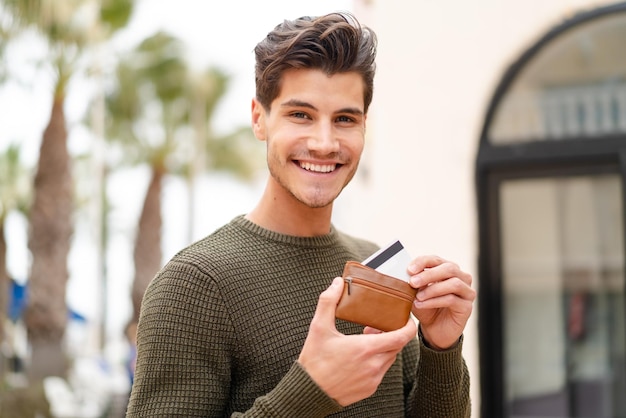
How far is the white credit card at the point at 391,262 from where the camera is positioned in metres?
1.64

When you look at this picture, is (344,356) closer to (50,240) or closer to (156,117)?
(50,240)

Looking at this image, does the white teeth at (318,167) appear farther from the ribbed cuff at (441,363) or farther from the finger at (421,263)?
the ribbed cuff at (441,363)

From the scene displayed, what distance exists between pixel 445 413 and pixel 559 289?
3.84 m

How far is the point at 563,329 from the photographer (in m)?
5.47

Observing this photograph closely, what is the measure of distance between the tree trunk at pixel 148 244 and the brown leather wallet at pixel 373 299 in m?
17.0

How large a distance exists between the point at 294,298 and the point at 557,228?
4.04 metres

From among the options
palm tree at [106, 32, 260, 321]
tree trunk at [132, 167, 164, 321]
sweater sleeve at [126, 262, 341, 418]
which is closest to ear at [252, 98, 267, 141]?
sweater sleeve at [126, 262, 341, 418]

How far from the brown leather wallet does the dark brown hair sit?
0.40 metres

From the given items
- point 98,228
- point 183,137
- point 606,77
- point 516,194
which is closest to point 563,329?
point 516,194

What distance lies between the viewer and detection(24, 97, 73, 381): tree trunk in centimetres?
1336

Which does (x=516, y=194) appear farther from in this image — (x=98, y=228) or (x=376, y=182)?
(x=98, y=228)

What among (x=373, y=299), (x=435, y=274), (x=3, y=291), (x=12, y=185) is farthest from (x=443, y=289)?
(x=12, y=185)

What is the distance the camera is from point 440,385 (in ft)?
6.07

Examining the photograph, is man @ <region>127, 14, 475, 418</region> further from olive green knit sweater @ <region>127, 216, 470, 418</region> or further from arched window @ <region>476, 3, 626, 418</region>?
arched window @ <region>476, 3, 626, 418</region>
